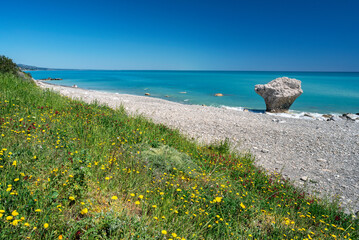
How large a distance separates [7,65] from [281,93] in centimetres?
2487

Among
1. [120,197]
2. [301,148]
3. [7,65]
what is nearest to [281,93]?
[301,148]

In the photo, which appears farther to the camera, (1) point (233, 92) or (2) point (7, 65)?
(1) point (233, 92)

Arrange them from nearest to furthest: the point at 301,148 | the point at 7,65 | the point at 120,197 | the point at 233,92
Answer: the point at 120,197 → the point at 301,148 → the point at 7,65 → the point at 233,92

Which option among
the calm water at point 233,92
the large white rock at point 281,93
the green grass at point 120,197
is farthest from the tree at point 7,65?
the large white rock at point 281,93

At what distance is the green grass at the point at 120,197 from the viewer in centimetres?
273

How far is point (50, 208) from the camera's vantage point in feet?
8.82

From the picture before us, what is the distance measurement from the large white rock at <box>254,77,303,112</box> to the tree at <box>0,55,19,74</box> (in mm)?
23512

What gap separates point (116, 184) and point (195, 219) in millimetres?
1641

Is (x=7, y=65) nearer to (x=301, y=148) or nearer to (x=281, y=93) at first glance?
(x=301, y=148)

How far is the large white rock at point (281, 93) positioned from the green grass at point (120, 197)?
19396 millimetres

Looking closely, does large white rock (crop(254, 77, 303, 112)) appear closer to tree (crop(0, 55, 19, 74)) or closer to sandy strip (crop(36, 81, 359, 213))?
sandy strip (crop(36, 81, 359, 213))

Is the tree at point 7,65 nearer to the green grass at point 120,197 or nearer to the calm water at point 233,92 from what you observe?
the green grass at point 120,197

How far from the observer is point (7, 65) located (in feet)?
49.6

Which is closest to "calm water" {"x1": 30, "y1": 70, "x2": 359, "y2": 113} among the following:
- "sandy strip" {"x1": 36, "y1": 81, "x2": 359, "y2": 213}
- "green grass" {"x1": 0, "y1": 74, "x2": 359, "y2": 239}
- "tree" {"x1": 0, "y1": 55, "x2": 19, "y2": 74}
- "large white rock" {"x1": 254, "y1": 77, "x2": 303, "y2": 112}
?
"large white rock" {"x1": 254, "y1": 77, "x2": 303, "y2": 112}
